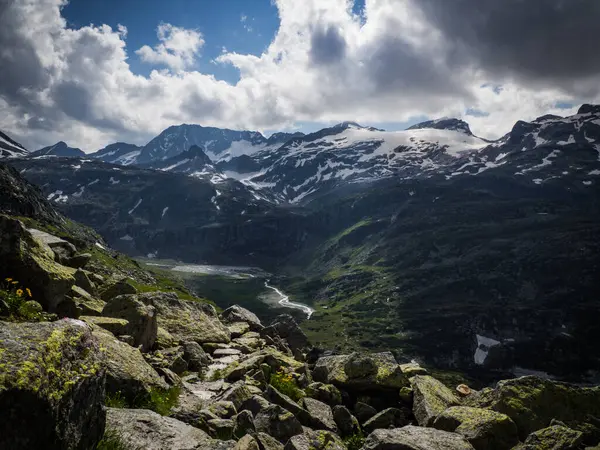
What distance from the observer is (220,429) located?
10781mm

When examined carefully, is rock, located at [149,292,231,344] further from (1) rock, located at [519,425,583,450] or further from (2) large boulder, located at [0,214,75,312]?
(1) rock, located at [519,425,583,450]

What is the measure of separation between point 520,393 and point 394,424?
5.01 meters

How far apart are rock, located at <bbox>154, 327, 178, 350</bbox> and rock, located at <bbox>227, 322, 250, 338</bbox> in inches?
259

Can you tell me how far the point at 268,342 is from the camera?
27.1 metres

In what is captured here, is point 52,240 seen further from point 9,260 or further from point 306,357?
point 306,357

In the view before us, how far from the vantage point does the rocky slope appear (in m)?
6.46

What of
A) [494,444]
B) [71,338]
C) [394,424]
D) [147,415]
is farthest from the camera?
[394,424]

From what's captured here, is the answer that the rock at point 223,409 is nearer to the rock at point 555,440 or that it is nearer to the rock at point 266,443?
the rock at point 266,443

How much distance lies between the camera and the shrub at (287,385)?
15617 mm

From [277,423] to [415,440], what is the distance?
4.05m

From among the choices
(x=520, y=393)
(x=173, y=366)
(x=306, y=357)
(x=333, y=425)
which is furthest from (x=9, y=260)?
(x=520, y=393)

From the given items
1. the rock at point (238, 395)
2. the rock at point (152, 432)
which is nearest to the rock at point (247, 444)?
the rock at point (152, 432)

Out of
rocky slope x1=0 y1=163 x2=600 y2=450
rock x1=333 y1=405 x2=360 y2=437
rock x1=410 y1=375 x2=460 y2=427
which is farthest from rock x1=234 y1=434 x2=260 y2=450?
rock x1=410 y1=375 x2=460 y2=427

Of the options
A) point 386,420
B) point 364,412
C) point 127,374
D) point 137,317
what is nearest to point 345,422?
point 386,420
